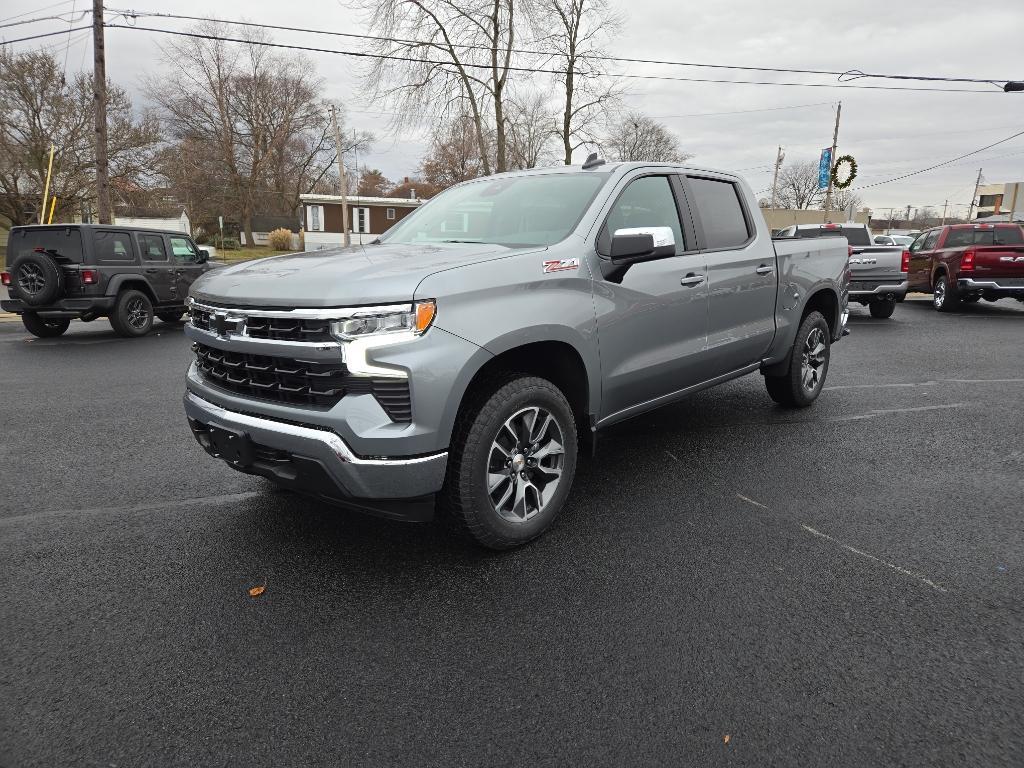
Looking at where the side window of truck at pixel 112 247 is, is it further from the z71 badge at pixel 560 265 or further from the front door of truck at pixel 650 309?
the z71 badge at pixel 560 265

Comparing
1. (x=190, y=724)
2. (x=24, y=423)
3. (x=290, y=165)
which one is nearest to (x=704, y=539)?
(x=190, y=724)

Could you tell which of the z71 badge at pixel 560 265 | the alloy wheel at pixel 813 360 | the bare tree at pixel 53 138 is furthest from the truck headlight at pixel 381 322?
the bare tree at pixel 53 138

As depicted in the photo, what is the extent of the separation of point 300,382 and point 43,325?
418 inches

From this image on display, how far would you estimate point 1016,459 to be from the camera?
482 centimetres

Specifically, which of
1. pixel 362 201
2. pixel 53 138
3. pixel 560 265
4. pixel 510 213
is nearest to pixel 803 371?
pixel 510 213

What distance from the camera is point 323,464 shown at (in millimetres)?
2734

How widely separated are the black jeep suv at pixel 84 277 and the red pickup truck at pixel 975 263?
15.6 m

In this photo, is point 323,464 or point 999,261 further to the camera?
point 999,261

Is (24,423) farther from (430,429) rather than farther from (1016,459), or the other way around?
(1016,459)

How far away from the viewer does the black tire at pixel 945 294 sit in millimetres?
14367

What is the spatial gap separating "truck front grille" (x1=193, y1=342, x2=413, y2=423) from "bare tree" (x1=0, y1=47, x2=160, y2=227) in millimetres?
36981

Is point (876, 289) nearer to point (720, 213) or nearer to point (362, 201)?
point (720, 213)

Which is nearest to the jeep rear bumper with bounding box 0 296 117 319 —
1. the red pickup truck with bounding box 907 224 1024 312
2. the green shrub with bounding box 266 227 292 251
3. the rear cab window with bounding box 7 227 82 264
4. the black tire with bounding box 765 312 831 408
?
the rear cab window with bounding box 7 227 82 264

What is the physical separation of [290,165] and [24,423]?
58190 mm
